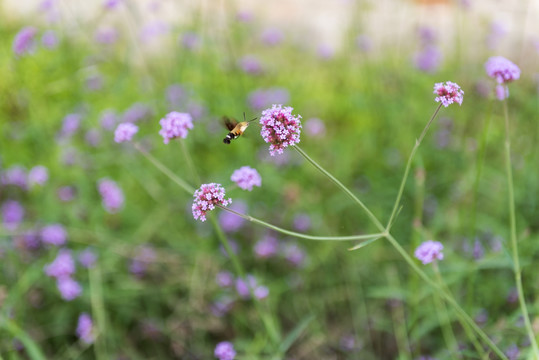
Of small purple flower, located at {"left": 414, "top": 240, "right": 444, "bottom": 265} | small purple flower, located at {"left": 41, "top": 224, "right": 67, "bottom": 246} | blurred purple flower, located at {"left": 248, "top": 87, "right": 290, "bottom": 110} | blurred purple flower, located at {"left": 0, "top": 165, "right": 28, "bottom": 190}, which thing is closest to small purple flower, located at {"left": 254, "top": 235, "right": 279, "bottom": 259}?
small purple flower, located at {"left": 41, "top": 224, "right": 67, "bottom": 246}

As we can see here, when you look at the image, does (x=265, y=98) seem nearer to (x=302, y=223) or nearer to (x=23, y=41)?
(x=302, y=223)

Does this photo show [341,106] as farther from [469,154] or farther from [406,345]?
[406,345]

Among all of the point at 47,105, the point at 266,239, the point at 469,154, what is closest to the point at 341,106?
the point at 469,154

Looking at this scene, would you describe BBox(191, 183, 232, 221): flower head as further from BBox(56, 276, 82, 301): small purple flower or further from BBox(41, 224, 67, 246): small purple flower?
BBox(41, 224, 67, 246): small purple flower

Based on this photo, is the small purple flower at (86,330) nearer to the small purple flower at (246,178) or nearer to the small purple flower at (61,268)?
the small purple flower at (61,268)

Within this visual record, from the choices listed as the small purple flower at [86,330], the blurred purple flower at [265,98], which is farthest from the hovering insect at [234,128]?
the blurred purple flower at [265,98]

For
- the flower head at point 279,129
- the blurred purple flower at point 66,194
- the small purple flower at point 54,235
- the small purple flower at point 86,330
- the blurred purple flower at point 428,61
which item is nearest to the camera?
the flower head at point 279,129

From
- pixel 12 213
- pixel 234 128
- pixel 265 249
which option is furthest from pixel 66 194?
pixel 234 128
